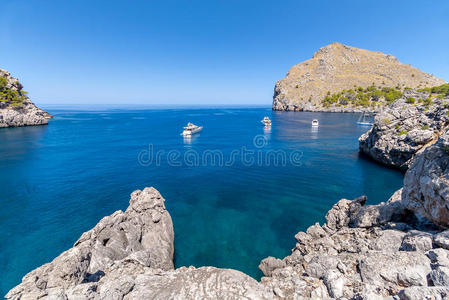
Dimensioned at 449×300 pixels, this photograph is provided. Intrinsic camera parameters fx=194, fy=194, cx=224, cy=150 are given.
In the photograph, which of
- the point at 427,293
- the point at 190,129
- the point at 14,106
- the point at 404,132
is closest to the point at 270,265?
the point at 427,293

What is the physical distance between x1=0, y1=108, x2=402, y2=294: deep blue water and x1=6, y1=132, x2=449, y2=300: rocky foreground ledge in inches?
182

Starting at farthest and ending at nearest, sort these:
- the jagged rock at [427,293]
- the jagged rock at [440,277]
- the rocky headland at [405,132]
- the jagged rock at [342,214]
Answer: the rocky headland at [405,132]
the jagged rock at [342,214]
the jagged rock at [440,277]
the jagged rock at [427,293]

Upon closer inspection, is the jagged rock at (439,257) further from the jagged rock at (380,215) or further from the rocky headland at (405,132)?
the rocky headland at (405,132)

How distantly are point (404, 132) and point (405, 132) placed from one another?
148 mm

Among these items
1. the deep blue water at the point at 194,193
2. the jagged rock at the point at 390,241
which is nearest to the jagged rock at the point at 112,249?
the deep blue water at the point at 194,193

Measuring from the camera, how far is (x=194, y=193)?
31.5 metres

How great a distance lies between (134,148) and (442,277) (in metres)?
65.1

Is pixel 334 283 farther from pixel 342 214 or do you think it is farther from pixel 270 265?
pixel 342 214

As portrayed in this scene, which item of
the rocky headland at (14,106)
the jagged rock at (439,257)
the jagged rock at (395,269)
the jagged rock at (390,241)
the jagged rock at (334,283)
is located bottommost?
the jagged rock at (390,241)

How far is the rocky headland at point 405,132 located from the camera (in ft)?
114

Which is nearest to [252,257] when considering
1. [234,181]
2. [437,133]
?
[234,181]

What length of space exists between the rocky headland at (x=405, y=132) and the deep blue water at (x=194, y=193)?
10.3 feet

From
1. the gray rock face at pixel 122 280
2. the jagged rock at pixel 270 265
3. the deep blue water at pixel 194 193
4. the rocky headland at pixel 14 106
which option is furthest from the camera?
the rocky headland at pixel 14 106

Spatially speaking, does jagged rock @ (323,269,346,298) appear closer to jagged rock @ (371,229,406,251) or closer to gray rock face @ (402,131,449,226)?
jagged rock @ (371,229,406,251)
